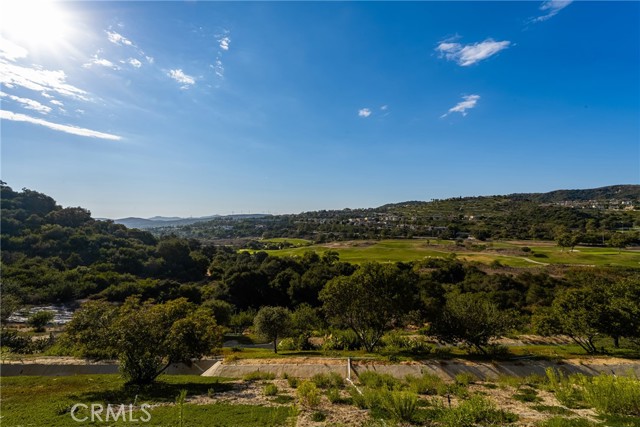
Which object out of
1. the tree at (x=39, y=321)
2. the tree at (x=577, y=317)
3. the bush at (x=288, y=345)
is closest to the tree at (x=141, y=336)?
the bush at (x=288, y=345)

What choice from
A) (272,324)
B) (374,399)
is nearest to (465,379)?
(374,399)

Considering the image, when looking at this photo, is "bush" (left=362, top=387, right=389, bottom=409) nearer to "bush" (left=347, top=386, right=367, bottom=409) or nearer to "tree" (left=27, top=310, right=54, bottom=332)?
"bush" (left=347, top=386, right=367, bottom=409)

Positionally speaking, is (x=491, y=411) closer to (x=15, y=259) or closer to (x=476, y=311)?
(x=476, y=311)

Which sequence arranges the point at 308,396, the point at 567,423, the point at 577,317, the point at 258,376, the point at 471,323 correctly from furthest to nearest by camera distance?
the point at 577,317, the point at 471,323, the point at 258,376, the point at 308,396, the point at 567,423

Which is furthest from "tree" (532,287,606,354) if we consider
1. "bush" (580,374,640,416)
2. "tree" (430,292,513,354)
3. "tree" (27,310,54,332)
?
"tree" (27,310,54,332)

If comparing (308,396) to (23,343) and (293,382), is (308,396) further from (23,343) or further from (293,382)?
(23,343)
